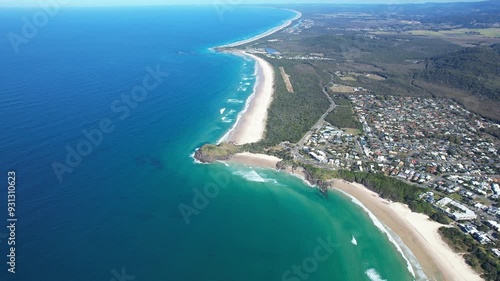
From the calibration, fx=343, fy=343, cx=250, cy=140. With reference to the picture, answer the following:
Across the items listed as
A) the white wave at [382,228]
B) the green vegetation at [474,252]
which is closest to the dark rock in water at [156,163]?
the white wave at [382,228]

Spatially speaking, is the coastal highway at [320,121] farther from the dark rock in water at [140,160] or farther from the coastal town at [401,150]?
the dark rock in water at [140,160]

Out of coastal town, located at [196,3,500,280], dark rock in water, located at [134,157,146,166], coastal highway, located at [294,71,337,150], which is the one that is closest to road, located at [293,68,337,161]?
coastal highway, located at [294,71,337,150]

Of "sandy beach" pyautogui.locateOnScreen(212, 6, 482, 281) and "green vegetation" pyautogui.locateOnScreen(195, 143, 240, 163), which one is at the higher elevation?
"green vegetation" pyautogui.locateOnScreen(195, 143, 240, 163)

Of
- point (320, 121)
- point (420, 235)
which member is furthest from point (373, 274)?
point (320, 121)

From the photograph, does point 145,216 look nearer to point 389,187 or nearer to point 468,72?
point 389,187

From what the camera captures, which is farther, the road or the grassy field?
the grassy field

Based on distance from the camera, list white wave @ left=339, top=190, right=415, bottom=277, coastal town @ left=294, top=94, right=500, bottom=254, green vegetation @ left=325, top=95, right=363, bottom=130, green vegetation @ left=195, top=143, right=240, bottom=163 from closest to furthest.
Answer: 1. white wave @ left=339, top=190, right=415, bottom=277
2. coastal town @ left=294, top=94, right=500, bottom=254
3. green vegetation @ left=195, top=143, right=240, bottom=163
4. green vegetation @ left=325, top=95, right=363, bottom=130

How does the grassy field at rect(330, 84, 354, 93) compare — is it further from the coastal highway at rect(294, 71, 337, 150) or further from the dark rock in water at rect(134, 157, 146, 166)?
the dark rock in water at rect(134, 157, 146, 166)

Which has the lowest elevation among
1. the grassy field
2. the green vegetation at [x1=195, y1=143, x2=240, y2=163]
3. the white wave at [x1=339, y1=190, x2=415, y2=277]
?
the grassy field
